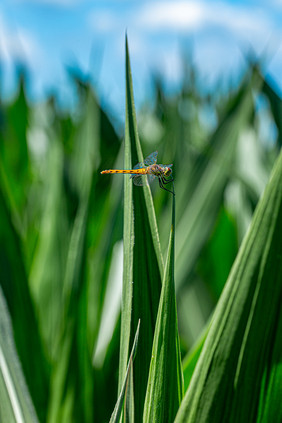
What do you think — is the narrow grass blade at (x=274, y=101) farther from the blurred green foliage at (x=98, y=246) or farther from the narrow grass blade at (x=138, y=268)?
the narrow grass blade at (x=138, y=268)

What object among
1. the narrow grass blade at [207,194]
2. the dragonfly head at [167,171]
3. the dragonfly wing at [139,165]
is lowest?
the dragonfly wing at [139,165]

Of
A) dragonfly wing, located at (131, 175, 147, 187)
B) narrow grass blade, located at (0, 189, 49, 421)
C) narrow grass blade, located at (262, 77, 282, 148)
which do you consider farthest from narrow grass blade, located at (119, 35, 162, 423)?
narrow grass blade, located at (262, 77, 282, 148)

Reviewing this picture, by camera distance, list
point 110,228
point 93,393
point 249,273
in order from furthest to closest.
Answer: point 110,228 → point 93,393 → point 249,273

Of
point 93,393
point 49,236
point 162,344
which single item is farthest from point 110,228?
point 162,344

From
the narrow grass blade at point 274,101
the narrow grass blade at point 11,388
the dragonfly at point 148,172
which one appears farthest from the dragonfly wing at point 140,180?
the narrow grass blade at point 274,101

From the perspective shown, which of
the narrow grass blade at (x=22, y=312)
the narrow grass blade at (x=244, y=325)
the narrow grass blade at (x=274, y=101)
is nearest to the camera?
the narrow grass blade at (x=244, y=325)

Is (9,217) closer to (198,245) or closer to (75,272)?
(75,272)

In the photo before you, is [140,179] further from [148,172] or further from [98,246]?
[98,246]
